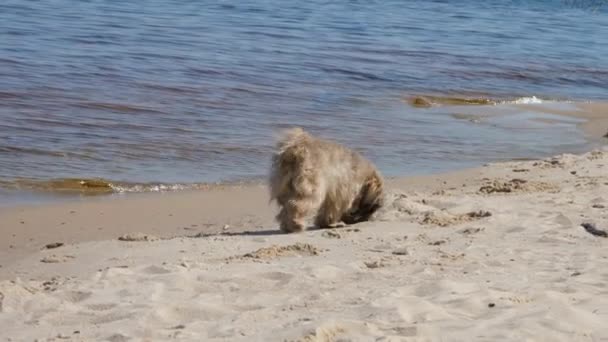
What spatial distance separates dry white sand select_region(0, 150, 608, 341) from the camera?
202 inches

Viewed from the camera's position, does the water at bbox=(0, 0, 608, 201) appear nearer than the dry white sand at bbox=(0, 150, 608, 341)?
No

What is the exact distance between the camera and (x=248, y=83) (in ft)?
52.4

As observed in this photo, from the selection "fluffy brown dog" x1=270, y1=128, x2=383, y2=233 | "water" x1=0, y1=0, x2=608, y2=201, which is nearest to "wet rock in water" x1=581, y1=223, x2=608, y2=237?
"fluffy brown dog" x1=270, y1=128, x2=383, y2=233

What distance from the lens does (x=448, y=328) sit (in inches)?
198

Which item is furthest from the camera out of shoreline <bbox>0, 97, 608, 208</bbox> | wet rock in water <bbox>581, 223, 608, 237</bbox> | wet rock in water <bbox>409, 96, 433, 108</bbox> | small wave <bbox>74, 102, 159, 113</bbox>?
wet rock in water <bbox>409, 96, 433, 108</bbox>

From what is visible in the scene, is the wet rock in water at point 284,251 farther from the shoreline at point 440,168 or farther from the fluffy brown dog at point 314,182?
the shoreline at point 440,168

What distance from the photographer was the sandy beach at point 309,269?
5.19 metres

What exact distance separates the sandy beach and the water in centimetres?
124

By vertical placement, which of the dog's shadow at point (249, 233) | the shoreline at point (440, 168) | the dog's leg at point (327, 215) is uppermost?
the dog's leg at point (327, 215)

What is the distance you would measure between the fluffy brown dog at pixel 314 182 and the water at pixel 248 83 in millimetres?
2063

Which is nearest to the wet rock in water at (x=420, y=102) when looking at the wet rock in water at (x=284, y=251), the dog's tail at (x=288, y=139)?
the dog's tail at (x=288, y=139)

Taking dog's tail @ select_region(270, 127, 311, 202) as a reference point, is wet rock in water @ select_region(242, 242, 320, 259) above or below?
below

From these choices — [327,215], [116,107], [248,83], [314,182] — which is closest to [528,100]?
[248,83]

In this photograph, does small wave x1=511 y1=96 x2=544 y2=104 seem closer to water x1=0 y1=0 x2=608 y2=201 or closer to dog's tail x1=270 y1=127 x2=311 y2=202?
water x1=0 y1=0 x2=608 y2=201
